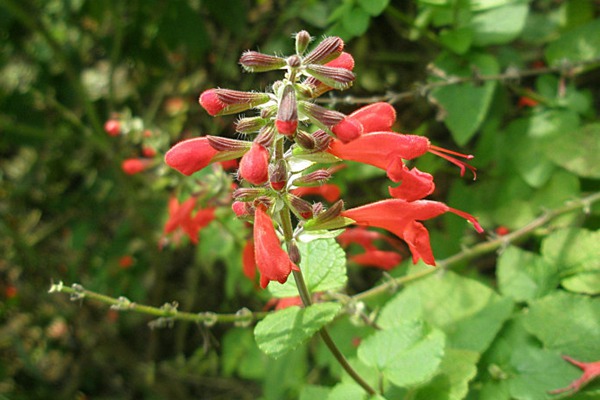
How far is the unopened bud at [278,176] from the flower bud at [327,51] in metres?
0.21

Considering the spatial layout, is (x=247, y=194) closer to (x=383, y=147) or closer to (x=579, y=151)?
(x=383, y=147)

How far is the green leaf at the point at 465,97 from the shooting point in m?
1.98

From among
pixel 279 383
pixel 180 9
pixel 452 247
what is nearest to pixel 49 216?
pixel 180 9

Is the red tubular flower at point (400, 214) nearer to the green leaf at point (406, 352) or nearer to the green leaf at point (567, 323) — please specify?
the green leaf at point (406, 352)

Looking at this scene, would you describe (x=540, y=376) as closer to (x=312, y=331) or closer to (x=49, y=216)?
(x=312, y=331)

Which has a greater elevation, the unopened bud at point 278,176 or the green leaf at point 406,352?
the unopened bud at point 278,176

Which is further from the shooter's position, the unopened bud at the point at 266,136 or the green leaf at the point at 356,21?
the green leaf at the point at 356,21

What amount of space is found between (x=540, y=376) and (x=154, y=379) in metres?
2.73

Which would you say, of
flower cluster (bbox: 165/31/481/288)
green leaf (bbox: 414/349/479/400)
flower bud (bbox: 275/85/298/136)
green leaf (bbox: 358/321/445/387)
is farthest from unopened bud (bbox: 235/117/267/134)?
green leaf (bbox: 414/349/479/400)

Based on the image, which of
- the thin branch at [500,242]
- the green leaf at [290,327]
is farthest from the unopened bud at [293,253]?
the thin branch at [500,242]

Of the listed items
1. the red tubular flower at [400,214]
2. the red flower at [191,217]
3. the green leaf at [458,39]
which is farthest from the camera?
the red flower at [191,217]

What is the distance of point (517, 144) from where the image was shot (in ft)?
7.22

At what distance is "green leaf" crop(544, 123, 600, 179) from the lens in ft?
6.19

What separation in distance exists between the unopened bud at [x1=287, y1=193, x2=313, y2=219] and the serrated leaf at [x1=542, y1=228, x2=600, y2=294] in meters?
0.82
